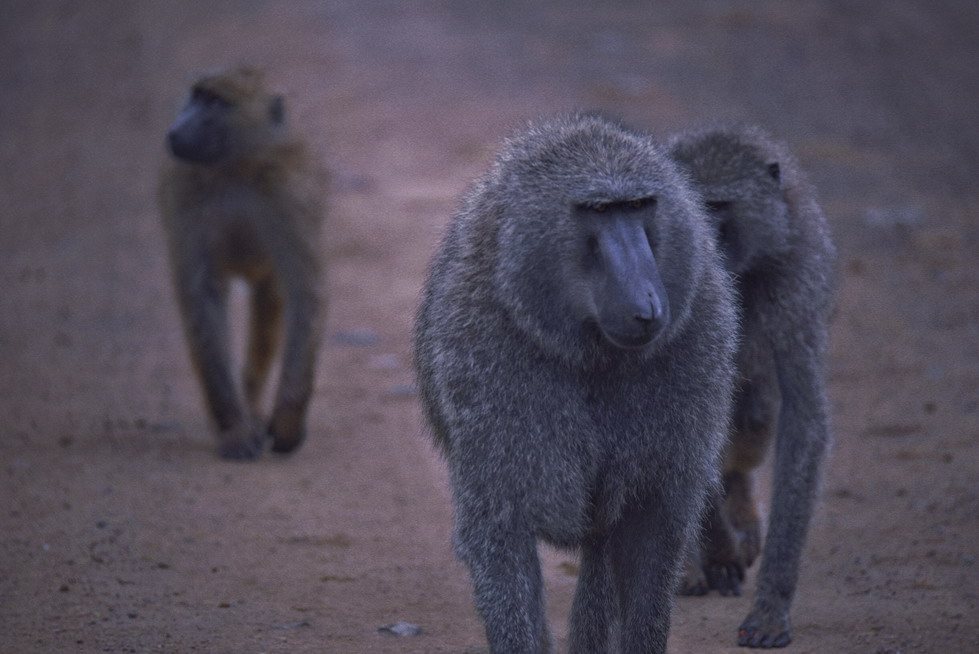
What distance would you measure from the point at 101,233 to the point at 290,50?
Result: 5.71 metres

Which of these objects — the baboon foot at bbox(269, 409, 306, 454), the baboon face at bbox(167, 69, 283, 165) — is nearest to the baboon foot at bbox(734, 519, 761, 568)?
the baboon foot at bbox(269, 409, 306, 454)

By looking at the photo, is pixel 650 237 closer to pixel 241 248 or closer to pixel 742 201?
pixel 742 201

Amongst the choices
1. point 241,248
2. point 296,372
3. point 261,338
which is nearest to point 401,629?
point 296,372

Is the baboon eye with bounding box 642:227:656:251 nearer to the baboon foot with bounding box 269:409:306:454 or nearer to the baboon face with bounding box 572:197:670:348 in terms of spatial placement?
the baboon face with bounding box 572:197:670:348

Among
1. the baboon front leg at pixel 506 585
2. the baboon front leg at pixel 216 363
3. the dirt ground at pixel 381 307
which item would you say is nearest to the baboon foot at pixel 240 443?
the baboon front leg at pixel 216 363

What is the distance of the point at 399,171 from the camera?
422 inches

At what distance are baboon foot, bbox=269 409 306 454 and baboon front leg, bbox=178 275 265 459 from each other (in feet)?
0.28

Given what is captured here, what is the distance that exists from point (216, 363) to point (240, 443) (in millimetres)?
425

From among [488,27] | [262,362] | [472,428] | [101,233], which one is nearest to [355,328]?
[262,362]

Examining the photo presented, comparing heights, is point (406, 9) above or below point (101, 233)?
above

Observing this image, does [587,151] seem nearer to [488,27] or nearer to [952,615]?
[952,615]

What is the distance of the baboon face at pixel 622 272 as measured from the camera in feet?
9.02

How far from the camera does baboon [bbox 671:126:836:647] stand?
12.6ft

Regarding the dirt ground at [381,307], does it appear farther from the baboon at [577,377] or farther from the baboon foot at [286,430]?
the baboon at [577,377]
